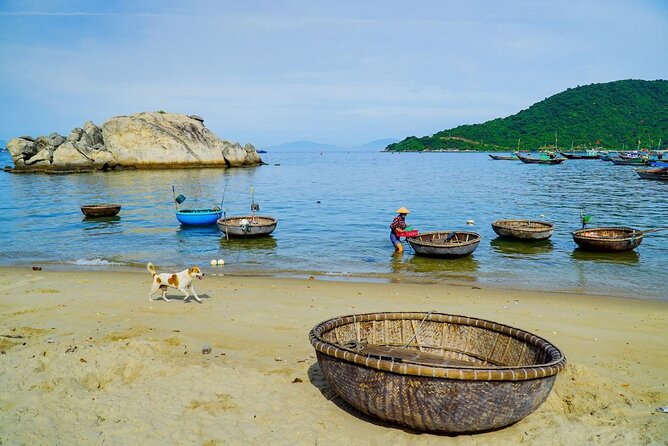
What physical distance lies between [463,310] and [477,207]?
25928 mm

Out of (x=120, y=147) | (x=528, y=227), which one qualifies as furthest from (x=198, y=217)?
(x=120, y=147)

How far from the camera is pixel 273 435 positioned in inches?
225

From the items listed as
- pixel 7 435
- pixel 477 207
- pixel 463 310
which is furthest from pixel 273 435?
pixel 477 207

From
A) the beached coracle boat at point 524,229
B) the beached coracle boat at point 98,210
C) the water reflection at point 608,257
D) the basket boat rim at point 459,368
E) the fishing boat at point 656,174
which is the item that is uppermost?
the fishing boat at point 656,174

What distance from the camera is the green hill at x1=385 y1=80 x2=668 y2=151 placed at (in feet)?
451

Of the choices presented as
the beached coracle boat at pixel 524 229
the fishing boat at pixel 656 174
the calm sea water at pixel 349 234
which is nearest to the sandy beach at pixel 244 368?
the calm sea water at pixel 349 234

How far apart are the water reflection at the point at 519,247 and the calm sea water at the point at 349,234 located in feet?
0.15

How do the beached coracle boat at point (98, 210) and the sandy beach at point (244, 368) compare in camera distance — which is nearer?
the sandy beach at point (244, 368)

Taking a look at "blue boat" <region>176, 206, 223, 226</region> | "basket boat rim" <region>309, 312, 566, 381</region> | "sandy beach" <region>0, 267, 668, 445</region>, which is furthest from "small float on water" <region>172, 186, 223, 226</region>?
"basket boat rim" <region>309, 312, 566, 381</region>

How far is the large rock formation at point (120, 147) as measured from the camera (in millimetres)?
68500

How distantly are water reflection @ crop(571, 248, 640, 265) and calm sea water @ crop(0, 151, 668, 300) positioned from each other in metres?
0.04

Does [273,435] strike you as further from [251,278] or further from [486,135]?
[486,135]

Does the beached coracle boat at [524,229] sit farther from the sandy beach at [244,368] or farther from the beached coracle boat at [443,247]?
the sandy beach at [244,368]

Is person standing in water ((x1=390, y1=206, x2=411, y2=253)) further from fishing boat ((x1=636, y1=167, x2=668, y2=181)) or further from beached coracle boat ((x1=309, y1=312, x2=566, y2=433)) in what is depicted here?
fishing boat ((x1=636, y1=167, x2=668, y2=181))
